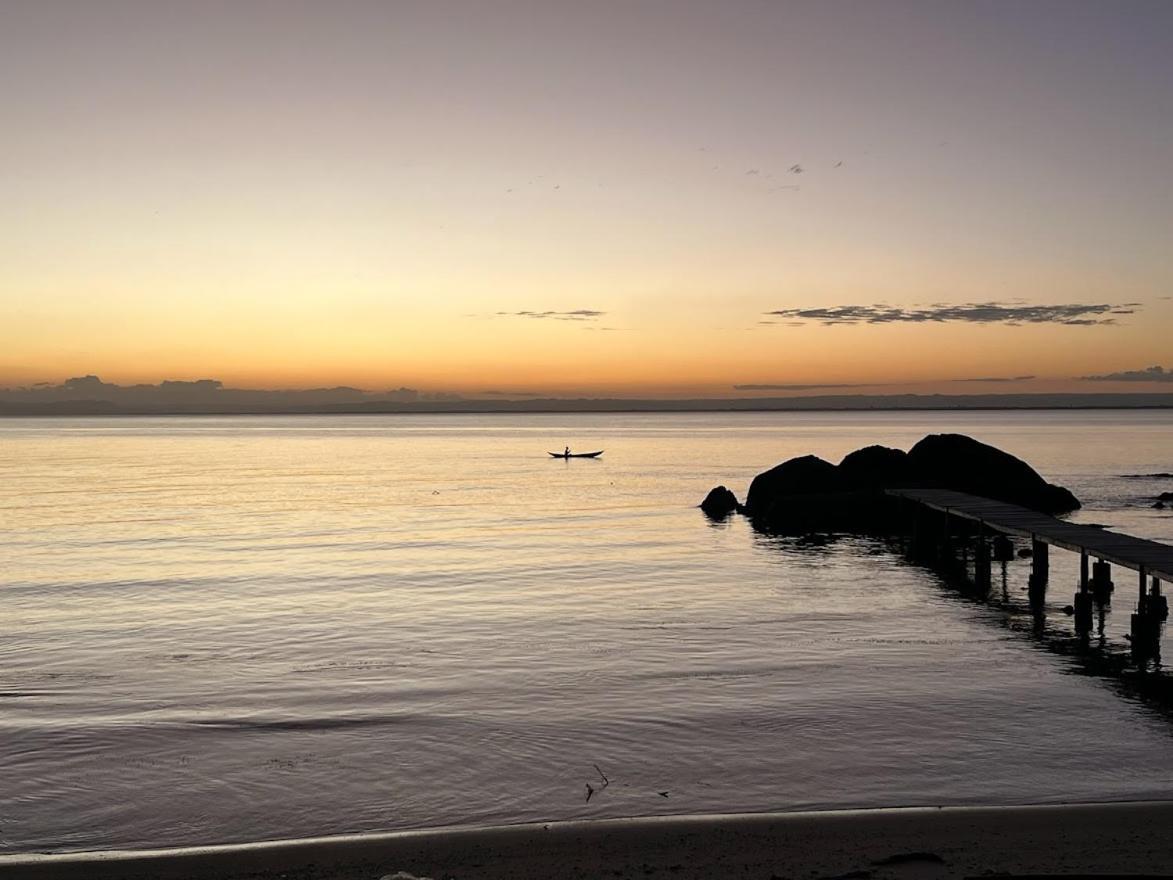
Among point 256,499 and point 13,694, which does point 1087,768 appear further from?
point 256,499

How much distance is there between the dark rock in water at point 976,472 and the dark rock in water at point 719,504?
9776mm

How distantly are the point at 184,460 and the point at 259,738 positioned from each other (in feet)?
335

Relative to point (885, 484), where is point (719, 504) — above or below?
below

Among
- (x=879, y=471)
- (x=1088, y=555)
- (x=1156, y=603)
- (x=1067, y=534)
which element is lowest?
(x=1156, y=603)

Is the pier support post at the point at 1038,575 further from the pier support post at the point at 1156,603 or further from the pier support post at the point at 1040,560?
the pier support post at the point at 1156,603

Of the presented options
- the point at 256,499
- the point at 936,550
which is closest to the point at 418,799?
the point at 936,550

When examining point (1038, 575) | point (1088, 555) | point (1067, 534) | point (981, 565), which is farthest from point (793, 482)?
point (1088, 555)

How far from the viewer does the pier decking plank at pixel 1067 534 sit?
71.0ft

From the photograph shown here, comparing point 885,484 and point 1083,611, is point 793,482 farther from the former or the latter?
point 1083,611

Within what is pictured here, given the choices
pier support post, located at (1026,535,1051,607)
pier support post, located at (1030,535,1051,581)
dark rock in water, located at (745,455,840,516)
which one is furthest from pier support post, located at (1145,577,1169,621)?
dark rock in water, located at (745,455,840,516)

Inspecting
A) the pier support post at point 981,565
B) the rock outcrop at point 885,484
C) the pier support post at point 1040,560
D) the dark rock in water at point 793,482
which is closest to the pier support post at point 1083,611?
the pier support post at point 1040,560

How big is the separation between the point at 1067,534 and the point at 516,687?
16025 millimetres

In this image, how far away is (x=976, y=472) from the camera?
151 ft

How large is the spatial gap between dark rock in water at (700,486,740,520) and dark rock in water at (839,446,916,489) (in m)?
6.98
